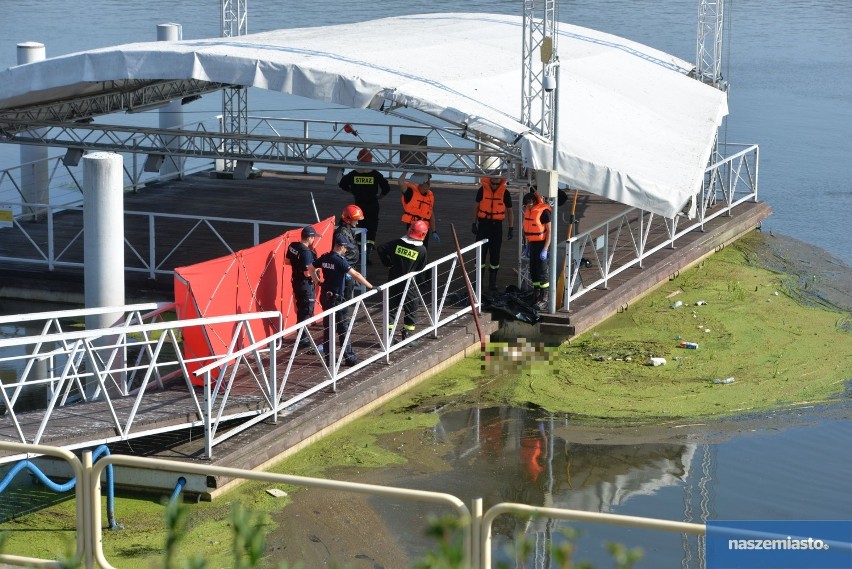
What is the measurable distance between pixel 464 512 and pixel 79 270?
13017 millimetres

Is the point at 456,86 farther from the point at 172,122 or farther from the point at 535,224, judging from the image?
the point at 172,122

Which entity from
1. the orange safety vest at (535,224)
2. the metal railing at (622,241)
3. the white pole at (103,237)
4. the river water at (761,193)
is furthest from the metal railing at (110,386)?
the metal railing at (622,241)

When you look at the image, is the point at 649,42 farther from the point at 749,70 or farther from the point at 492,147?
the point at 492,147

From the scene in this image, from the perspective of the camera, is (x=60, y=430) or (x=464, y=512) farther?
(x=60, y=430)

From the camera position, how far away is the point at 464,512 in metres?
6.53

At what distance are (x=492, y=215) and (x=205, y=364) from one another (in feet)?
18.4

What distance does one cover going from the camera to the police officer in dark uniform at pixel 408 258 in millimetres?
14695

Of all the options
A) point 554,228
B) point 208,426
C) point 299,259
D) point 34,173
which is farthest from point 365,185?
point 208,426

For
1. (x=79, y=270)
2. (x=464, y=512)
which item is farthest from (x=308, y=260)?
(x=464, y=512)

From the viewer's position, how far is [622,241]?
20.8 metres

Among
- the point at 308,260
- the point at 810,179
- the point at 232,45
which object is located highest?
the point at 232,45

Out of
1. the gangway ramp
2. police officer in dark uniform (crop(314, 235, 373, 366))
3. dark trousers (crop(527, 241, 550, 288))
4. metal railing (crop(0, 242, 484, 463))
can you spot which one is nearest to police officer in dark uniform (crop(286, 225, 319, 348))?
police officer in dark uniform (crop(314, 235, 373, 366))

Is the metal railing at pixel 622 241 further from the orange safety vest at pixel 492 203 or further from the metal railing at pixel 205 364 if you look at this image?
the metal railing at pixel 205 364

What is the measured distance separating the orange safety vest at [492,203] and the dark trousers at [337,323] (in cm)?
312
